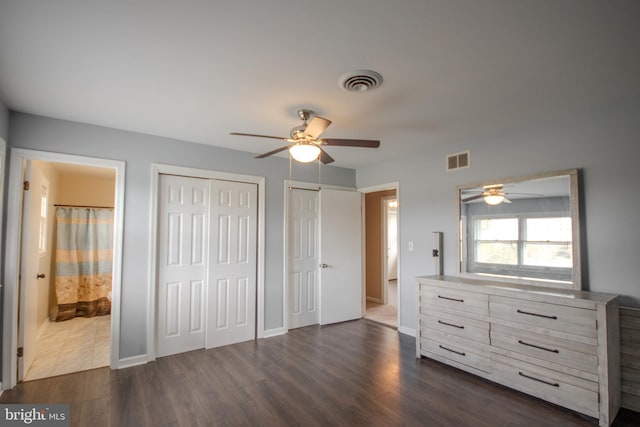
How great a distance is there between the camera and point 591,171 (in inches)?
107

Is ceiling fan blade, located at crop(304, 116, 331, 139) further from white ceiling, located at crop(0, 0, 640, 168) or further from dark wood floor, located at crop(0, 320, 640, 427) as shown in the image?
dark wood floor, located at crop(0, 320, 640, 427)

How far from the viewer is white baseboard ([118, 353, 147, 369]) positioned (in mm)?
3190

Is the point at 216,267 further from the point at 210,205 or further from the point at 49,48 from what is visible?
the point at 49,48

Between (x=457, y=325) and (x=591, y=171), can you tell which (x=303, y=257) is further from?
(x=591, y=171)

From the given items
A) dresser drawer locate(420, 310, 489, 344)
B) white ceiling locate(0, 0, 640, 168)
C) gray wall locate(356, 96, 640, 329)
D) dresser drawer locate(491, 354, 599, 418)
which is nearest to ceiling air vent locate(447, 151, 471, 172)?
gray wall locate(356, 96, 640, 329)

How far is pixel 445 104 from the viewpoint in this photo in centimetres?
264

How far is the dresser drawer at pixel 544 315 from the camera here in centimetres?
229

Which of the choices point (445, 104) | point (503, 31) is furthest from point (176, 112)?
point (503, 31)

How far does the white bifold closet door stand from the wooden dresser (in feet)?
7.71

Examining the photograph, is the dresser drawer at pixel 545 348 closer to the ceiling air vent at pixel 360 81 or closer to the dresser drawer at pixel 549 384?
the dresser drawer at pixel 549 384

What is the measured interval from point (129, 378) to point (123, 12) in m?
3.10

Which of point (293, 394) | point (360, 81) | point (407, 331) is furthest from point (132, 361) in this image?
point (360, 81)

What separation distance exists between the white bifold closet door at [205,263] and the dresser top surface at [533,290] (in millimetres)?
2374

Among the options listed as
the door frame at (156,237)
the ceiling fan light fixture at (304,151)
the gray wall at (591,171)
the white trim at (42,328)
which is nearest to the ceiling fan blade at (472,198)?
the gray wall at (591,171)
